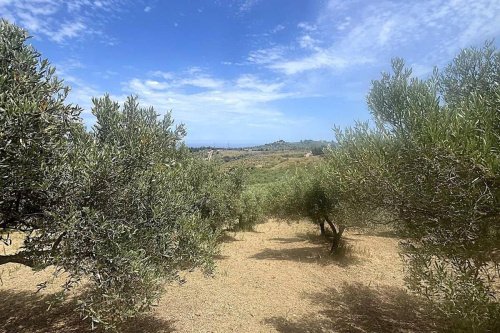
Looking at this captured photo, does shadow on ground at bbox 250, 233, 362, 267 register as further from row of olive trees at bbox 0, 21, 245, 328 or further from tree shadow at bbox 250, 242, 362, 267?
row of olive trees at bbox 0, 21, 245, 328

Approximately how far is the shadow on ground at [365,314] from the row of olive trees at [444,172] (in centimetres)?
392

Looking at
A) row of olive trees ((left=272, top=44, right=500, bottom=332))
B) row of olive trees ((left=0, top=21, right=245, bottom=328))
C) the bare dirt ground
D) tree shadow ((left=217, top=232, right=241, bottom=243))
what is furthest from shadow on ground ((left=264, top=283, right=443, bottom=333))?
tree shadow ((left=217, top=232, right=241, bottom=243))

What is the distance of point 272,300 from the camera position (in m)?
16.0

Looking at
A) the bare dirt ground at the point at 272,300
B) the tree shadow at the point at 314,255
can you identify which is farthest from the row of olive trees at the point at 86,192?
the tree shadow at the point at 314,255

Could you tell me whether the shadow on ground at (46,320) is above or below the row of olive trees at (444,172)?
below

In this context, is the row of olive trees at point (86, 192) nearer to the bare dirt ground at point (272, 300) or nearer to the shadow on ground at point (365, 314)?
the bare dirt ground at point (272, 300)

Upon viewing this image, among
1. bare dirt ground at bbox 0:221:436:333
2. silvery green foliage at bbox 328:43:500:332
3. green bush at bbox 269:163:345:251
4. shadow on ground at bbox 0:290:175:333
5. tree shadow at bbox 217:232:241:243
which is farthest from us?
tree shadow at bbox 217:232:241:243

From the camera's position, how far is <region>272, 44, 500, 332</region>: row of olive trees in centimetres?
667

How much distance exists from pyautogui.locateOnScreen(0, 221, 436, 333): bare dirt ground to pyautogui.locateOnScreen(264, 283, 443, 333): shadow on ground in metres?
Answer: 0.04

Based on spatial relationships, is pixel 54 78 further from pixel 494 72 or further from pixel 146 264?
pixel 494 72

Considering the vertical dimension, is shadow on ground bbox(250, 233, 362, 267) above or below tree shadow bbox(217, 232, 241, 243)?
above

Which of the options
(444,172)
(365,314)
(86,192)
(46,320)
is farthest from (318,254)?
(86,192)

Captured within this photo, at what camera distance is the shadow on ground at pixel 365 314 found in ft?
43.5

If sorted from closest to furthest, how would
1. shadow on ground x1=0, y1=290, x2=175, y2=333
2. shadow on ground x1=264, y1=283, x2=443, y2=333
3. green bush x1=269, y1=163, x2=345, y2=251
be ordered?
shadow on ground x1=0, y1=290, x2=175, y2=333, shadow on ground x1=264, y1=283, x2=443, y2=333, green bush x1=269, y1=163, x2=345, y2=251
